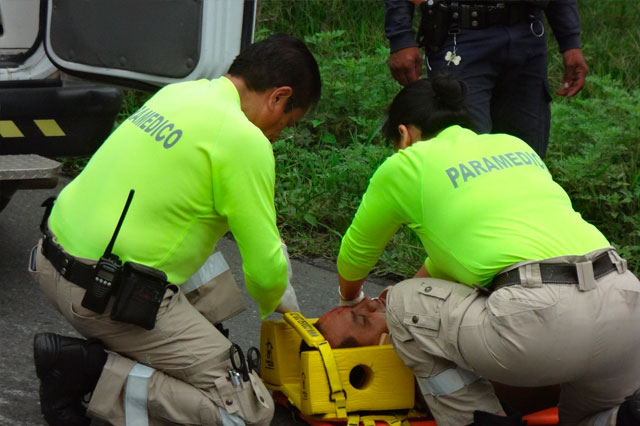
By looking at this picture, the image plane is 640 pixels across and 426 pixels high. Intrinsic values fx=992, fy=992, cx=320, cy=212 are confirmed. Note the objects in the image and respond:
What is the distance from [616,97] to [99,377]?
3.49 metres

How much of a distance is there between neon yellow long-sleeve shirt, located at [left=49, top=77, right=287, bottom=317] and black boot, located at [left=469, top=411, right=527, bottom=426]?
703mm

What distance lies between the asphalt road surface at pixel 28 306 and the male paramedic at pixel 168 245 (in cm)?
32

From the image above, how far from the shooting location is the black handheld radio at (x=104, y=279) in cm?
261

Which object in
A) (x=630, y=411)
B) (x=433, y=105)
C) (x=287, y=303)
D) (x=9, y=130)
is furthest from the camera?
(x=9, y=130)

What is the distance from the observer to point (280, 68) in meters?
2.78

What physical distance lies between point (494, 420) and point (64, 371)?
1.19 meters

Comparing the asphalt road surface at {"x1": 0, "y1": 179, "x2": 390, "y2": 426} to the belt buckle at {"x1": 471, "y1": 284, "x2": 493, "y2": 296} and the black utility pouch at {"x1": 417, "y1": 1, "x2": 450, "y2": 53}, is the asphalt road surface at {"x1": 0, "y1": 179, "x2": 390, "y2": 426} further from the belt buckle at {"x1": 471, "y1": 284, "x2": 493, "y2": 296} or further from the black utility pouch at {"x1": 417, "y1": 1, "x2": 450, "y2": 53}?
the black utility pouch at {"x1": 417, "y1": 1, "x2": 450, "y2": 53}

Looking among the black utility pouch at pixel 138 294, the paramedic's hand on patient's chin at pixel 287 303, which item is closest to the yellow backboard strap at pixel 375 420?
the paramedic's hand on patient's chin at pixel 287 303

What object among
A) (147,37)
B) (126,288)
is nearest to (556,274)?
(126,288)

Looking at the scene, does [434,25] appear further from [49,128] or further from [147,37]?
[49,128]

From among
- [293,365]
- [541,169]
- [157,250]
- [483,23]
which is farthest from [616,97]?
[157,250]

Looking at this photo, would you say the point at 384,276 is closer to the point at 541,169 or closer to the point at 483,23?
the point at 483,23

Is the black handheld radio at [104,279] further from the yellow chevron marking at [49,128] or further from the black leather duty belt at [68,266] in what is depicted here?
the yellow chevron marking at [49,128]

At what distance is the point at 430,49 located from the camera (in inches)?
155
